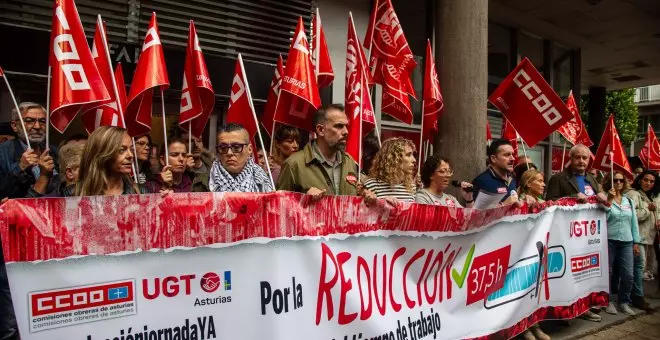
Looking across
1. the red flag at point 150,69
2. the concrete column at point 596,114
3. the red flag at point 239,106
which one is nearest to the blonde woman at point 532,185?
the red flag at point 239,106

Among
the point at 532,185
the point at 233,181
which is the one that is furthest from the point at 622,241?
the point at 233,181

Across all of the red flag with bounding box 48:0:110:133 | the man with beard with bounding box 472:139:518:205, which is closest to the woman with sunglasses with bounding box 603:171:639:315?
the man with beard with bounding box 472:139:518:205

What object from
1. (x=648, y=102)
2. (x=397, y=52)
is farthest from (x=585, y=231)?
(x=648, y=102)

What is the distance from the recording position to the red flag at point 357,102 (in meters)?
4.24

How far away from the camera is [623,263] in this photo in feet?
19.2

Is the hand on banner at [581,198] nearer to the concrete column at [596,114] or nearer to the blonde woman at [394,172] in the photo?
the blonde woman at [394,172]

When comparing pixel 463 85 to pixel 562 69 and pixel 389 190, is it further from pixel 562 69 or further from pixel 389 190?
pixel 562 69

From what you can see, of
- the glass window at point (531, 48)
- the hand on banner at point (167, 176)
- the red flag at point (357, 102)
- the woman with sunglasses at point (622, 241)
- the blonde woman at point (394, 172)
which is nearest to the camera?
the hand on banner at point (167, 176)

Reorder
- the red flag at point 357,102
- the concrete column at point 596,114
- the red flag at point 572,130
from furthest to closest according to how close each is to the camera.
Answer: the concrete column at point 596,114, the red flag at point 572,130, the red flag at point 357,102

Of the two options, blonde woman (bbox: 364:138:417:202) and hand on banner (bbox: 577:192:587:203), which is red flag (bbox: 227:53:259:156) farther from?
hand on banner (bbox: 577:192:587:203)

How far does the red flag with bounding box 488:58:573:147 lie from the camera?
548 cm

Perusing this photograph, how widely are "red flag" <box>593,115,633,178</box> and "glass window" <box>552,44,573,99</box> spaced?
800 centimetres

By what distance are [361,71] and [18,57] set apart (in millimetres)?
3823

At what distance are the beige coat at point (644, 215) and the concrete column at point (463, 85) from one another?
235 cm
